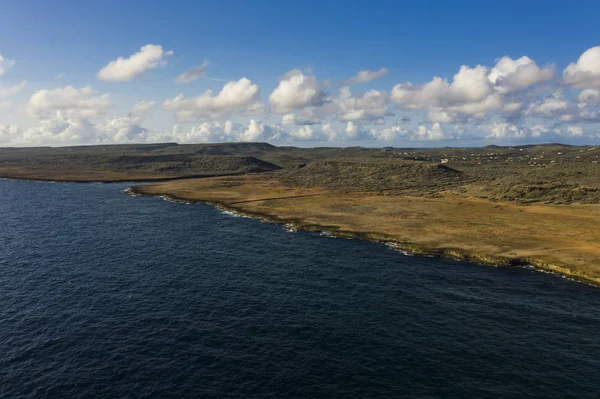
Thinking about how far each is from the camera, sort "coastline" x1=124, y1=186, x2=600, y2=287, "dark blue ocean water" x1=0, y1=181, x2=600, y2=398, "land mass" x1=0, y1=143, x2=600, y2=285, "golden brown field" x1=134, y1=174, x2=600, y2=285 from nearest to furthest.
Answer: "dark blue ocean water" x1=0, y1=181, x2=600, y2=398, "coastline" x1=124, y1=186, x2=600, y2=287, "golden brown field" x1=134, y1=174, x2=600, y2=285, "land mass" x1=0, y1=143, x2=600, y2=285

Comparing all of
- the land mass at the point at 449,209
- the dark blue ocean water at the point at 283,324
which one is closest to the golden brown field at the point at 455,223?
the land mass at the point at 449,209

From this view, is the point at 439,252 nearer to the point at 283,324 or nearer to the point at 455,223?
the point at 455,223

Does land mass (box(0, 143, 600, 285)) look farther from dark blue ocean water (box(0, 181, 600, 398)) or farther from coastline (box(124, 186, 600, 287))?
dark blue ocean water (box(0, 181, 600, 398))

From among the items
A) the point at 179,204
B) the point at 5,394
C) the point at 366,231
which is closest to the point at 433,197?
the point at 366,231

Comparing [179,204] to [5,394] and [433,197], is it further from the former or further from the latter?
[5,394]

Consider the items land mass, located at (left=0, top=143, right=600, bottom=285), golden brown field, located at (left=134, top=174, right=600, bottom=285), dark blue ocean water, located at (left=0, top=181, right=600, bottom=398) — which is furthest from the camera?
land mass, located at (left=0, top=143, right=600, bottom=285)

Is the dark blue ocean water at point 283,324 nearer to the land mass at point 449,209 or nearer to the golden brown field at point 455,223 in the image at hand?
the golden brown field at point 455,223

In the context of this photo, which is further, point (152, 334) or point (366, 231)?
point (366, 231)

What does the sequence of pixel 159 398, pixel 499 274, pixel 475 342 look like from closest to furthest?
pixel 159 398
pixel 475 342
pixel 499 274

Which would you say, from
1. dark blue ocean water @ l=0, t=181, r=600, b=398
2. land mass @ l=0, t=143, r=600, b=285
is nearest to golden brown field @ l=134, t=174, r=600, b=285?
land mass @ l=0, t=143, r=600, b=285
